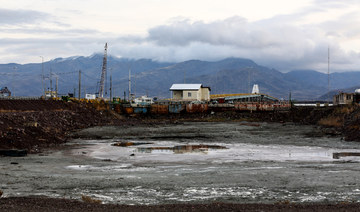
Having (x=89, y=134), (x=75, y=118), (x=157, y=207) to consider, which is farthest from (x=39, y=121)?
(x=157, y=207)

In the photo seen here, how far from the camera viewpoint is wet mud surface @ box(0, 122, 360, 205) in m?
18.8

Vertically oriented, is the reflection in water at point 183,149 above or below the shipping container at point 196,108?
below

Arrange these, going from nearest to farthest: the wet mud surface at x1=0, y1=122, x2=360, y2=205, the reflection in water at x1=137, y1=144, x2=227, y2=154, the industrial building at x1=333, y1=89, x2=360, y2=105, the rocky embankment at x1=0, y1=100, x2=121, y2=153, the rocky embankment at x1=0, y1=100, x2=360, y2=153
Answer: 1. the wet mud surface at x1=0, y1=122, x2=360, y2=205
2. the reflection in water at x1=137, y1=144, x2=227, y2=154
3. the rocky embankment at x1=0, y1=100, x2=121, y2=153
4. the rocky embankment at x1=0, y1=100, x2=360, y2=153
5. the industrial building at x1=333, y1=89, x2=360, y2=105

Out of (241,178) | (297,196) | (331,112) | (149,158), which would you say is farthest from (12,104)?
(297,196)

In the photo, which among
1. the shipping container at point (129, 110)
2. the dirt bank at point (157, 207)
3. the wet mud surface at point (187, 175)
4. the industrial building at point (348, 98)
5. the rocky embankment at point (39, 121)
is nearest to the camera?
the dirt bank at point (157, 207)

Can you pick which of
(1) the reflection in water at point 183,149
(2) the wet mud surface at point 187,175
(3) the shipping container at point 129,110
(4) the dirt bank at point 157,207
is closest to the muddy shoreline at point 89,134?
(4) the dirt bank at point 157,207

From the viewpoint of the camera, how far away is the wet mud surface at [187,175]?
741 inches

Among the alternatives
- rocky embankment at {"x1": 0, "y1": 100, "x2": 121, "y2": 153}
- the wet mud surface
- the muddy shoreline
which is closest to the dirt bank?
the muddy shoreline

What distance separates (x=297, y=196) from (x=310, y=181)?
3.42 metres

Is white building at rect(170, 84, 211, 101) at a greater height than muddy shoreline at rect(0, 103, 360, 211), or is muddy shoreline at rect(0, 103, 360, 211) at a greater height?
white building at rect(170, 84, 211, 101)

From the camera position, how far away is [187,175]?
2364 cm

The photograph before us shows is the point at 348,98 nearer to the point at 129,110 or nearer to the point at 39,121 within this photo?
the point at 129,110

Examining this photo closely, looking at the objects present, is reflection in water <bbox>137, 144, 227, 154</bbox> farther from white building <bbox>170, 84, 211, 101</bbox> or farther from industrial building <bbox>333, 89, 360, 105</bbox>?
white building <bbox>170, 84, 211, 101</bbox>

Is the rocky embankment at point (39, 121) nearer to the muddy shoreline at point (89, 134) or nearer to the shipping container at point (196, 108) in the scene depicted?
the muddy shoreline at point (89, 134)
